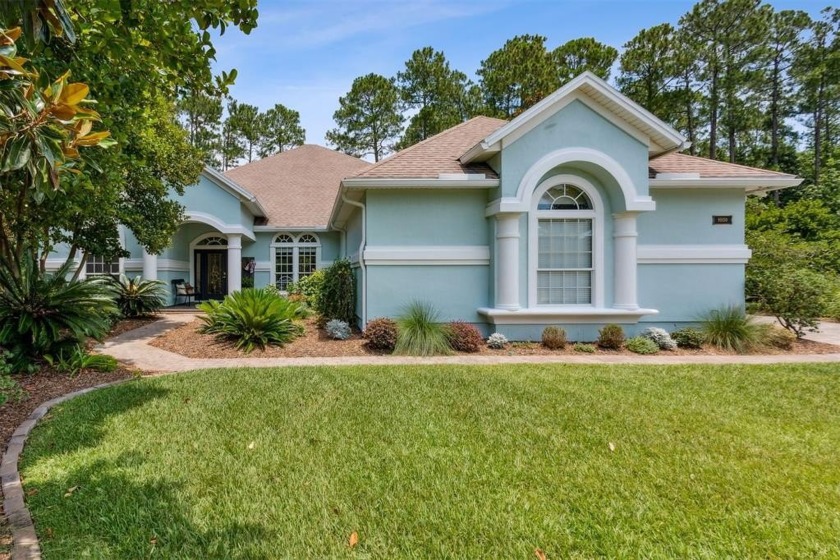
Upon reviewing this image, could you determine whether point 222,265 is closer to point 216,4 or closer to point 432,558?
point 216,4

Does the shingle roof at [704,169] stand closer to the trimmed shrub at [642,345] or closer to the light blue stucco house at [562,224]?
the light blue stucco house at [562,224]

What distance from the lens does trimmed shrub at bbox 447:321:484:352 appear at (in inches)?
364

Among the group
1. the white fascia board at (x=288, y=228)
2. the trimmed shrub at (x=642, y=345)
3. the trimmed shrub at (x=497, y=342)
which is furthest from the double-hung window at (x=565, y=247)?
the white fascia board at (x=288, y=228)

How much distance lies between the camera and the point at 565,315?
9836 millimetres

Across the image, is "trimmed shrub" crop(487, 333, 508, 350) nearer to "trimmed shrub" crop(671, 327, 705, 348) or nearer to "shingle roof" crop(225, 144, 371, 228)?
"trimmed shrub" crop(671, 327, 705, 348)

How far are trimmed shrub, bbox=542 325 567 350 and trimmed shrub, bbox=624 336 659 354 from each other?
146 centimetres

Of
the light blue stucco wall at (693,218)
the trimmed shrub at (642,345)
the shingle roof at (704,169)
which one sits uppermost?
the shingle roof at (704,169)

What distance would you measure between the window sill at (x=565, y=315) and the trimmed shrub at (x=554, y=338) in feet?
1.10

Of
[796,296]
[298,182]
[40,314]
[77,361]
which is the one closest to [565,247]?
[796,296]

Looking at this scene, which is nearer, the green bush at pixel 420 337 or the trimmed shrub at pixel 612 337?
the green bush at pixel 420 337

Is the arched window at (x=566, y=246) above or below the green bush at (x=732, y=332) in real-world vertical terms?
above

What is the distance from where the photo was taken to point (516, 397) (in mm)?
5785

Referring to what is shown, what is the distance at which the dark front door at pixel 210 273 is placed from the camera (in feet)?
65.5

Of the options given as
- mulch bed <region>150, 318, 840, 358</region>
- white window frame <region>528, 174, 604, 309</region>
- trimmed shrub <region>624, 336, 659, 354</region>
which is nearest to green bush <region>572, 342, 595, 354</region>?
mulch bed <region>150, 318, 840, 358</region>
